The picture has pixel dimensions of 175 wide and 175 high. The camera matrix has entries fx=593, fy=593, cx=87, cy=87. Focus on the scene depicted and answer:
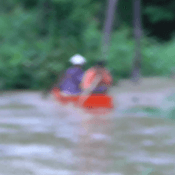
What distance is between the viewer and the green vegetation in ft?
64.0

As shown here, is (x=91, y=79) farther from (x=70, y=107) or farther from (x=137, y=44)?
(x=137, y=44)

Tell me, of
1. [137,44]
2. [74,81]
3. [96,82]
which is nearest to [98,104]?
[96,82]

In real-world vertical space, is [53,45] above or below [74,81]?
above

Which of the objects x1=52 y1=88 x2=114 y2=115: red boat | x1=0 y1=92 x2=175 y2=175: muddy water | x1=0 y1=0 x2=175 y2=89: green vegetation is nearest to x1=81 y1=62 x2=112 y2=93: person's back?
x1=52 y1=88 x2=114 y2=115: red boat

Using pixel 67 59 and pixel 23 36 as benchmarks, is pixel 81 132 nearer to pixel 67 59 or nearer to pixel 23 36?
pixel 67 59

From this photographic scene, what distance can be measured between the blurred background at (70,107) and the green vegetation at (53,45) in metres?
0.03

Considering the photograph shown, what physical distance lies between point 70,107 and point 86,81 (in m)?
0.81

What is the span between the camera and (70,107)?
15.5 m

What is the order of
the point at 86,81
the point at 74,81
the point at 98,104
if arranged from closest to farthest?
the point at 98,104, the point at 86,81, the point at 74,81

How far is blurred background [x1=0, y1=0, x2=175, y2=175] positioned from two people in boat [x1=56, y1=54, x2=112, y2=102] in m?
0.62

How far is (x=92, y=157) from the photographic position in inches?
359

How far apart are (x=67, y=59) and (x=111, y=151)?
10094mm

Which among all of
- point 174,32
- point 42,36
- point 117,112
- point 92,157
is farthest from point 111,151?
point 174,32

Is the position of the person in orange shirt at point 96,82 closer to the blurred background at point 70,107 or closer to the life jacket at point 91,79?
the life jacket at point 91,79
